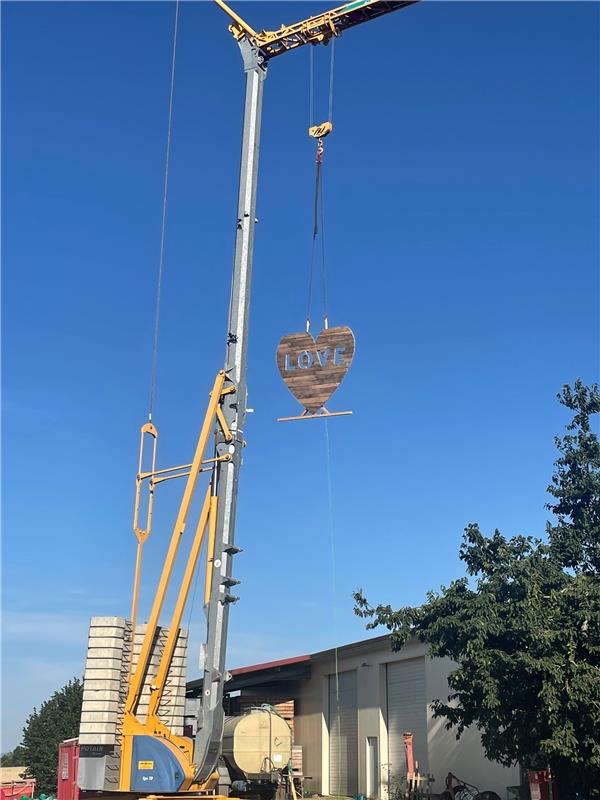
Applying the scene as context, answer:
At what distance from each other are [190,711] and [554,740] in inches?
324

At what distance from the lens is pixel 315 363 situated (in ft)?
45.0

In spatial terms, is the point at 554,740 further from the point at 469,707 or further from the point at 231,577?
the point at 231,577

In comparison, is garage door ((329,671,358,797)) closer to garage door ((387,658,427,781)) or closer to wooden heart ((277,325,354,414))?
garage door ((387,658,427,781))

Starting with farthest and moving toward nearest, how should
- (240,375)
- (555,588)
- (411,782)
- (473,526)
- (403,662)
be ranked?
(403,662), (411,782), (473,526), (555,588), (240,375)

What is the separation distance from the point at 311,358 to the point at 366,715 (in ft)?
68.0

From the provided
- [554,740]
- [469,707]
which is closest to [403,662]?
[469,707]

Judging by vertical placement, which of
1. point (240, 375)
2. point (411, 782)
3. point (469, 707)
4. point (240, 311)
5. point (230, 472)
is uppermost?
point (240, 311)

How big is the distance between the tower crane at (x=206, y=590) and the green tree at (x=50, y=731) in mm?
28056

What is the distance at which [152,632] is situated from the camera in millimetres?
12844

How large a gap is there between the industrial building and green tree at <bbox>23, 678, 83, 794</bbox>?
345 inches

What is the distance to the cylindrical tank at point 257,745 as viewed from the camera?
68.2 feet

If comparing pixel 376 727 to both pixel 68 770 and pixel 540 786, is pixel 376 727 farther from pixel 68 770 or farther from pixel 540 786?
pixel 68 770

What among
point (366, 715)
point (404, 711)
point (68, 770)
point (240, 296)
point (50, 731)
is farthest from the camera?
point (50, 731)

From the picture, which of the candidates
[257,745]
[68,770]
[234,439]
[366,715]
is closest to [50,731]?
[366,715]
